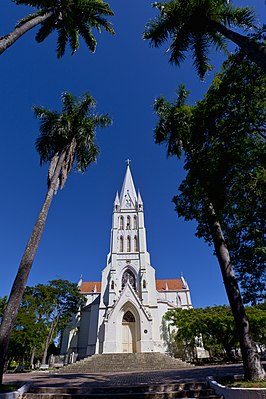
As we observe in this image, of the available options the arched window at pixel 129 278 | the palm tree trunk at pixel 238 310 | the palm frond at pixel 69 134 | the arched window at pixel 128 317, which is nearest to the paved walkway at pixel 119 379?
the palm tree trunk at pixel 238 310

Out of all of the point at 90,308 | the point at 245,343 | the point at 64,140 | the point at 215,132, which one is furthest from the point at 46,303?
the point at 215,132

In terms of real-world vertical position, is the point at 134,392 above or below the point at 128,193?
below

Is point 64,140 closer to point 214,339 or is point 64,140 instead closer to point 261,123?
point 261,123

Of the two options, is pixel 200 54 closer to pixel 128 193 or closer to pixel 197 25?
pixel 197 25

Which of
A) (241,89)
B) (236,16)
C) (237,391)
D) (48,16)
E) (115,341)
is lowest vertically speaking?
(237,391)

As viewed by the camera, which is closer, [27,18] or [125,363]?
[27,18]

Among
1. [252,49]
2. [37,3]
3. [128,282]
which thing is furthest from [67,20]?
[128,282]

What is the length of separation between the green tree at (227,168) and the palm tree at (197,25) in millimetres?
1211

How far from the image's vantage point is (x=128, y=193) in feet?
138

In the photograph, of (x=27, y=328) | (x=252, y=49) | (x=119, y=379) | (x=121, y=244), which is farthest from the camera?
(x=121, y=244)

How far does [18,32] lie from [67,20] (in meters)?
2.95

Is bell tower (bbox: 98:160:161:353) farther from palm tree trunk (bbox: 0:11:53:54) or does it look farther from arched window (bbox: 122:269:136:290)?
palm tree trunk (bbox: 0:11:53:54)

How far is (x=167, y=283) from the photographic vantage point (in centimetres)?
4359

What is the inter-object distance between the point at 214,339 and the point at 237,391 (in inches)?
945
